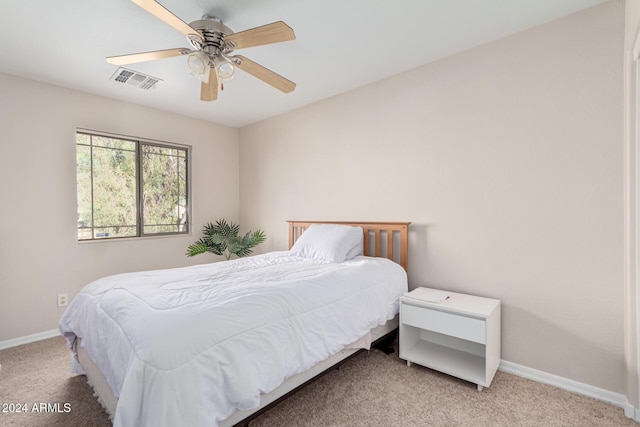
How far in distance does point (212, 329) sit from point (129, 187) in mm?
3109

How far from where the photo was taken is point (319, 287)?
1.92 metres

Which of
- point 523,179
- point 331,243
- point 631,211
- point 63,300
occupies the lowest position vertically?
point 63,300

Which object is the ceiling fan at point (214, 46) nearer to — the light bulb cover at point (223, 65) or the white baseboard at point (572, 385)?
the light bulb cover at point (223, 65)

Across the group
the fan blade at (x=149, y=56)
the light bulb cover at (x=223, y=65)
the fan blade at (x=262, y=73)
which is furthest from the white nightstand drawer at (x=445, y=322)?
the fan blade at (x=149, y=56)

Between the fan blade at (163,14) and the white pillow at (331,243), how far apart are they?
1.89m

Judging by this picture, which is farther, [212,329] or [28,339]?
[28,339]

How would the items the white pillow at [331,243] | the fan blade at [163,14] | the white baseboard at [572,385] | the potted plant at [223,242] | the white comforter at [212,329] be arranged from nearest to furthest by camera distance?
the white comforter at [212,329]
the fan blade at [163,14]
the white baseboard at [572,385]
the white pillow at [331,243]
the potted plant at [223,242]

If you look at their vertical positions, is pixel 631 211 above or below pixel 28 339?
above

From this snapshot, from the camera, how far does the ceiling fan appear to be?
67.6 inches

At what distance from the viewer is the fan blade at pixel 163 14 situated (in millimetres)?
1472

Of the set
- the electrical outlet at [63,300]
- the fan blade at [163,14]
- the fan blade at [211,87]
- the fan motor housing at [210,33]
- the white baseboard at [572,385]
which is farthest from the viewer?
the electrical outlet at [63,300]

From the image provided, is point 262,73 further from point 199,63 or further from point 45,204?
point 45,204

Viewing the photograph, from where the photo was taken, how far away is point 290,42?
7.56 feet

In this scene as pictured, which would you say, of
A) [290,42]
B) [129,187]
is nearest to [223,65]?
[290,42]
